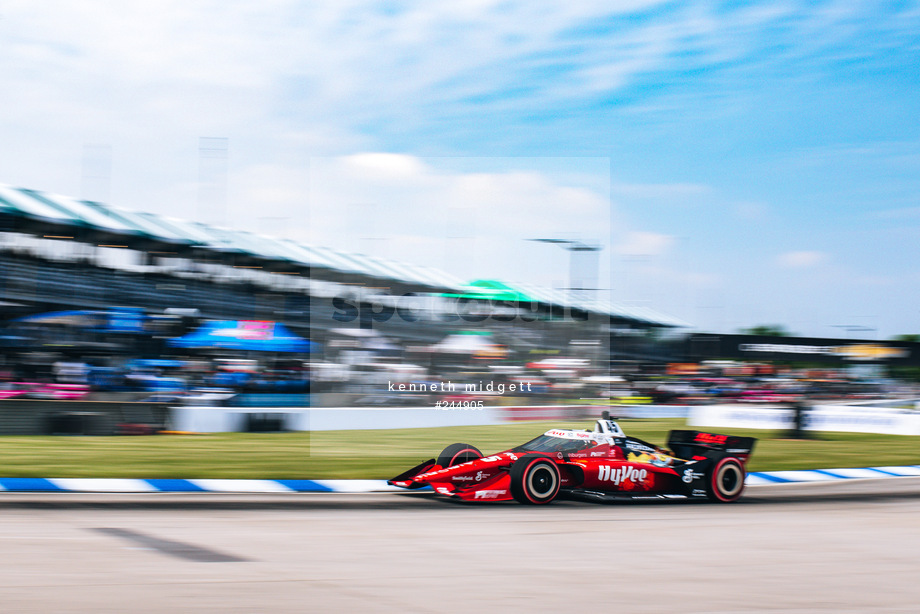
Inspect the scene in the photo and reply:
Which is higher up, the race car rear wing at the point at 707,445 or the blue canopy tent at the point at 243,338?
the blue canopy tent at the point at 243,338

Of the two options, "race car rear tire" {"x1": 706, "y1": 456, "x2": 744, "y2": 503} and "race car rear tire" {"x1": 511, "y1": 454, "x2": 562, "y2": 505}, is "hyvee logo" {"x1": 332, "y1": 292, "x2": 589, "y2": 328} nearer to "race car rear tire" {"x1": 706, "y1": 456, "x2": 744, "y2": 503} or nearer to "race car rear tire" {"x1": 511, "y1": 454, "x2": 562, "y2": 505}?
"race car rear tire" {"x1": 706, "y1": 456, "x2": 744, "y2": 503}

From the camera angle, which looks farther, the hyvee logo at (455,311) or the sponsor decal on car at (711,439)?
the hyvee logo at (455,311)

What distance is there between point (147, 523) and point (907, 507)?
7.42 metres

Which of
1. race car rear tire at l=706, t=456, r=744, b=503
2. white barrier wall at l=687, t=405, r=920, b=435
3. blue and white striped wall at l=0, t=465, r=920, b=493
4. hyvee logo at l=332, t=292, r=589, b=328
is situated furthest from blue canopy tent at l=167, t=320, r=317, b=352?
race car rear tire at l=706, t=456, r=744, b=503

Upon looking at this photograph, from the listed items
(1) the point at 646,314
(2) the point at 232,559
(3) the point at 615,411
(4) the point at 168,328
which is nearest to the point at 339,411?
(4) the point at 168,328

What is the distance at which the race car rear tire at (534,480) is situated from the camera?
8.22 m

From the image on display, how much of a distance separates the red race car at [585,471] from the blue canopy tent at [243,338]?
11578mm

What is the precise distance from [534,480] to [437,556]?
2.88m

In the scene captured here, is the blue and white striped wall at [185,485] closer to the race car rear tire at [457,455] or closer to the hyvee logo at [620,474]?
the race car rear tire at [457,455]

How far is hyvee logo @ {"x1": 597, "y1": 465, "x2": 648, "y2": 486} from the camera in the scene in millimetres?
8547

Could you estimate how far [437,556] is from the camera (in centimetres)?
554

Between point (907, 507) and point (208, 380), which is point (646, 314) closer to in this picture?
point (208, 380)

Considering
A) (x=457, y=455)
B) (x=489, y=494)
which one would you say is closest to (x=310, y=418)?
(x=457, y=455)

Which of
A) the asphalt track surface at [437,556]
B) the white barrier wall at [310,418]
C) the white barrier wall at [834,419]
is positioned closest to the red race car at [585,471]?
the asphalt track surface at [437,556]
